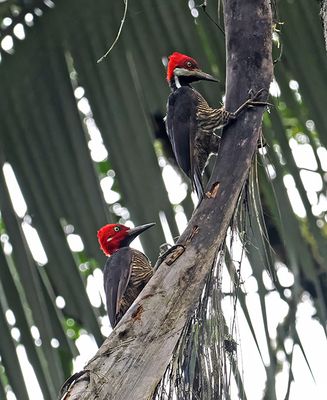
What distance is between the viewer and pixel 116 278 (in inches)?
170

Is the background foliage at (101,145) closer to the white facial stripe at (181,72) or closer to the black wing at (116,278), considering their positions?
the white facial stripe at (181,72)

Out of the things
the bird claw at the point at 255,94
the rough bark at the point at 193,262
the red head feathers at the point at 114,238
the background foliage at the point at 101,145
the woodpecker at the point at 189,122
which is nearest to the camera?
the rough bark at the point at 193,262

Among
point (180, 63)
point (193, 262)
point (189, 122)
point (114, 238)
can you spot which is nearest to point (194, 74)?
point (180, 63)

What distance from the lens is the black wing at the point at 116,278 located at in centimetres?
415

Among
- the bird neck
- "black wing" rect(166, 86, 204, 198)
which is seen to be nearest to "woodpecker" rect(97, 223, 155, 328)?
"black wing" rect(166, 86, 204, 198)

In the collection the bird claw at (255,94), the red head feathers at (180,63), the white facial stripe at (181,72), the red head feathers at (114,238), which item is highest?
the red head feathers at (180,63)

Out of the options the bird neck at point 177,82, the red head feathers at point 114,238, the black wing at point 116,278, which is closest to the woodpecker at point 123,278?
the black wing at point 116,278

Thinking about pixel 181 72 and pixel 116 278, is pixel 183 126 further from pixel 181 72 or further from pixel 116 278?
pixel 116 278

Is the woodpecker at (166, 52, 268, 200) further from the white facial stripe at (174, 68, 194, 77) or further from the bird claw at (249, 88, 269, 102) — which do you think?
the bird claw at (249, 88, 269, 102)

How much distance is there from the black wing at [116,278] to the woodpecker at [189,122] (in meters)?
0.69

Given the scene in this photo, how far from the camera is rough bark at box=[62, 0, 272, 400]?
77.3 inches

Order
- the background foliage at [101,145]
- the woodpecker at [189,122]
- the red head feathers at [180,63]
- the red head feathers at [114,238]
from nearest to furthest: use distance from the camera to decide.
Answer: the background foliage at [101,145] → the woodpecker at [189,122] → the red head feathers at [180,63] → the red head feathers at [114,238]

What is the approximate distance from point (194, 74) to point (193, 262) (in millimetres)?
1893

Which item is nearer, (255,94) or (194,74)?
(255,94)
